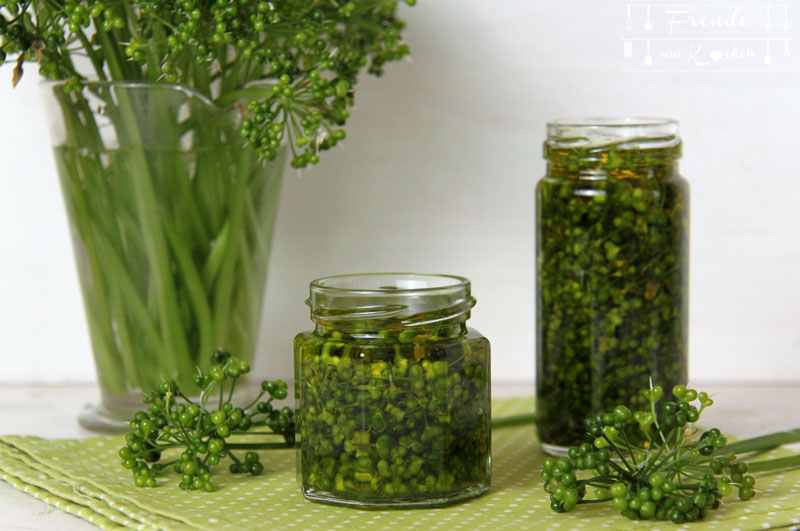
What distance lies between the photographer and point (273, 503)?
702 millimetres

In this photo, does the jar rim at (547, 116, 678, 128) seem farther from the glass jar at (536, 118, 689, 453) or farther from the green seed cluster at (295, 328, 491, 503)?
the green seed cluster at (295, 328, 491, 503)

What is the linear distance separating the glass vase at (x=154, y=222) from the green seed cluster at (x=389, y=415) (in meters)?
0.26

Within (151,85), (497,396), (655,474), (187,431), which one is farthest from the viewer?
(497,396)

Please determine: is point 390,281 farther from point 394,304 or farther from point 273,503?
point 273,503

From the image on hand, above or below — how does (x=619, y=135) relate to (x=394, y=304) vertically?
above

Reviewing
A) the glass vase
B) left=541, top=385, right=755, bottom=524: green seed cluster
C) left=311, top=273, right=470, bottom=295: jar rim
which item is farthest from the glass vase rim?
left=541, top=385, right=755, bottom=524: green seed cluster

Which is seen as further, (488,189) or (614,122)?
(488,189)

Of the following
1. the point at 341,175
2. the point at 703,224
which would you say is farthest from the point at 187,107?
the point at 703,224

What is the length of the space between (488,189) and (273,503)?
22.3 inches

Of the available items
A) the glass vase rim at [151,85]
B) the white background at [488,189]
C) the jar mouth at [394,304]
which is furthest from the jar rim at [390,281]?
the white background at [488,189]

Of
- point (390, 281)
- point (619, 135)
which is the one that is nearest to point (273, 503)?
point (390, 281)

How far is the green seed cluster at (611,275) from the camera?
783 millimetres

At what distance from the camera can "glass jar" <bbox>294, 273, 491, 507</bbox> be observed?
0.66m

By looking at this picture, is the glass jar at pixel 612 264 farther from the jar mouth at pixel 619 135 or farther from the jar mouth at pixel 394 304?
the jar mouth at pixel 394 304
